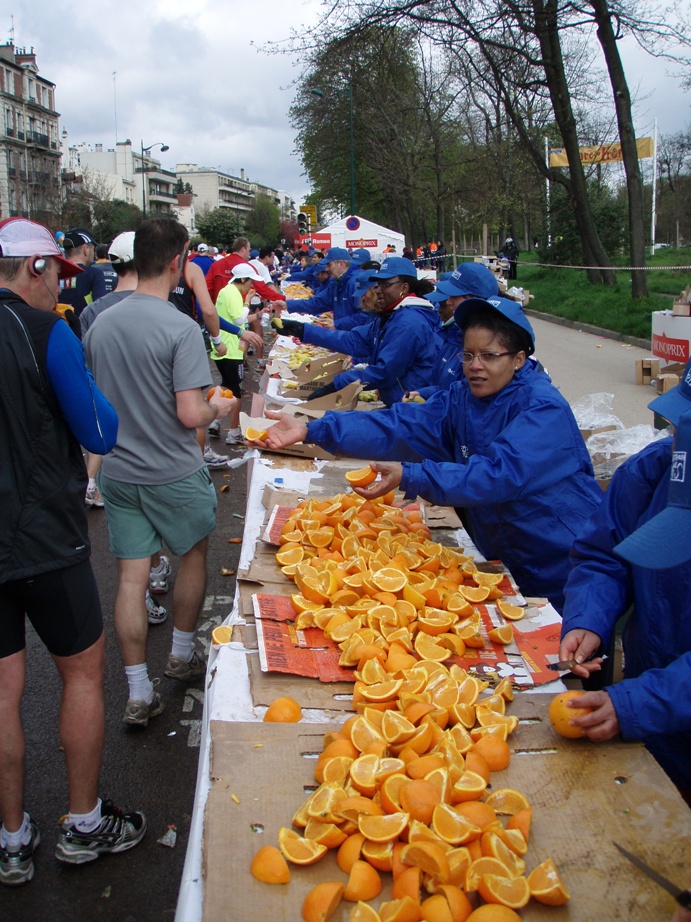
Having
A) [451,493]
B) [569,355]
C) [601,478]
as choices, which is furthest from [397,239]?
[451,493]

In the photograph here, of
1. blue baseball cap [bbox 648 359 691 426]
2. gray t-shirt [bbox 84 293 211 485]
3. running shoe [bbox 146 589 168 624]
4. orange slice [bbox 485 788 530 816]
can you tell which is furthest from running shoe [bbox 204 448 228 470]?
blue baseball cap [bbox 648 359 691 426]

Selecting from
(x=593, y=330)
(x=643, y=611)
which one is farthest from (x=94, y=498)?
(x=593, y=330)

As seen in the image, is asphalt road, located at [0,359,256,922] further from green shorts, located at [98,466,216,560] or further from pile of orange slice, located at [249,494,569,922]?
pile of orange slice, located at [249,494,569,922]

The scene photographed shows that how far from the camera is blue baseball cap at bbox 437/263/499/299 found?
466 cm

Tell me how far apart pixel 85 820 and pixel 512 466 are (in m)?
2.09

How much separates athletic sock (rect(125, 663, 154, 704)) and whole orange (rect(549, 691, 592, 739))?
2239 millimetres

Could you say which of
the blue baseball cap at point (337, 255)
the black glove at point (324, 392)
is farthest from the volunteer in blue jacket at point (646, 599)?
the blue baseball cap at point (337, 255)

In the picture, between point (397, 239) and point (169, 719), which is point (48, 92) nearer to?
point (397, 239)

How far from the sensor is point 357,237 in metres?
25.2

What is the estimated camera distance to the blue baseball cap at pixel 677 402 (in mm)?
1736

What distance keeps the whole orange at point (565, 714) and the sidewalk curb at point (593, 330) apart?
12102 mm

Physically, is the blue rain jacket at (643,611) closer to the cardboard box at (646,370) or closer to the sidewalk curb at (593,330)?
the cardboard box at (646,370)

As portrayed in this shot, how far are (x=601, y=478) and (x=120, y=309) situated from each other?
10.2 feet

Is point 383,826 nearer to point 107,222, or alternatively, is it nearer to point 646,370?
point 646,370
